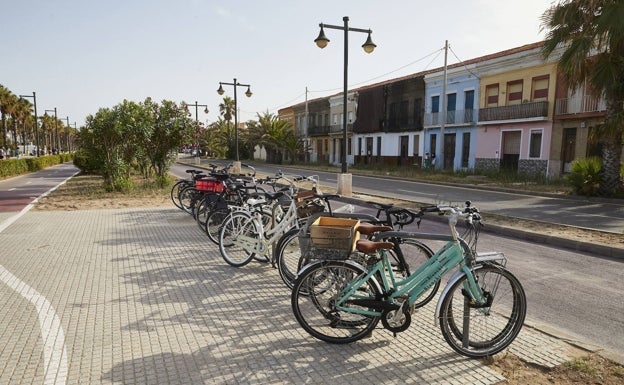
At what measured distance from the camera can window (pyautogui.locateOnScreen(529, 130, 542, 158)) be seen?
79.9 feet

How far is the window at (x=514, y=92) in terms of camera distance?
25.7 meters

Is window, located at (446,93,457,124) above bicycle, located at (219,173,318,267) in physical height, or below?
above

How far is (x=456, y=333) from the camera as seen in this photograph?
11.5ft

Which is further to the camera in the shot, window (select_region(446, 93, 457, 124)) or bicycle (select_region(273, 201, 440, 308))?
window (select_region(446, 93, 457, 124))

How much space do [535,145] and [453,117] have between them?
6720 mm

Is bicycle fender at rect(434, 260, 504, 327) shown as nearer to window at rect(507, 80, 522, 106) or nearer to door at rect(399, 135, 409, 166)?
window at rect(507, 80, 522, 106)

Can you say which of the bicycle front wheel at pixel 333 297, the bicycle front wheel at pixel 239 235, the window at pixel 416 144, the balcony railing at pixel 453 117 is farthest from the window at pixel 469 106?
the bicycle front wheel at pixel 333 297

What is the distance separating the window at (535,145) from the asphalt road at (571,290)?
18770mm

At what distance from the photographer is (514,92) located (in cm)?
2606

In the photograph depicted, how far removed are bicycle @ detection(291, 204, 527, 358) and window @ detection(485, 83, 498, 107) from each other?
88.2ft

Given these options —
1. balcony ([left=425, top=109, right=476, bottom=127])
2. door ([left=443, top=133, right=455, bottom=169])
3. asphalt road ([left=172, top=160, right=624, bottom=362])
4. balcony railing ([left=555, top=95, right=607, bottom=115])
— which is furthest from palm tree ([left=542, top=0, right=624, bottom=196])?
door ([left=443, top=133, right=455, bottom=169])

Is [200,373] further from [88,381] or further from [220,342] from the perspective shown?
[88,381]

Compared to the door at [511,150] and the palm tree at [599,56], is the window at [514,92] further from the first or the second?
the palm tree at [599,56]

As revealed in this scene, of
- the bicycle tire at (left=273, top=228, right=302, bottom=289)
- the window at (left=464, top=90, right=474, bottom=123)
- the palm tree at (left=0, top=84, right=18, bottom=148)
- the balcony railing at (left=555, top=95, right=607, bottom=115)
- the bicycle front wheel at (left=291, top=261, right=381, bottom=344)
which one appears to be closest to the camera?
the bicycle front wheel at (left=291, top=261, right=381, bottom=344)
